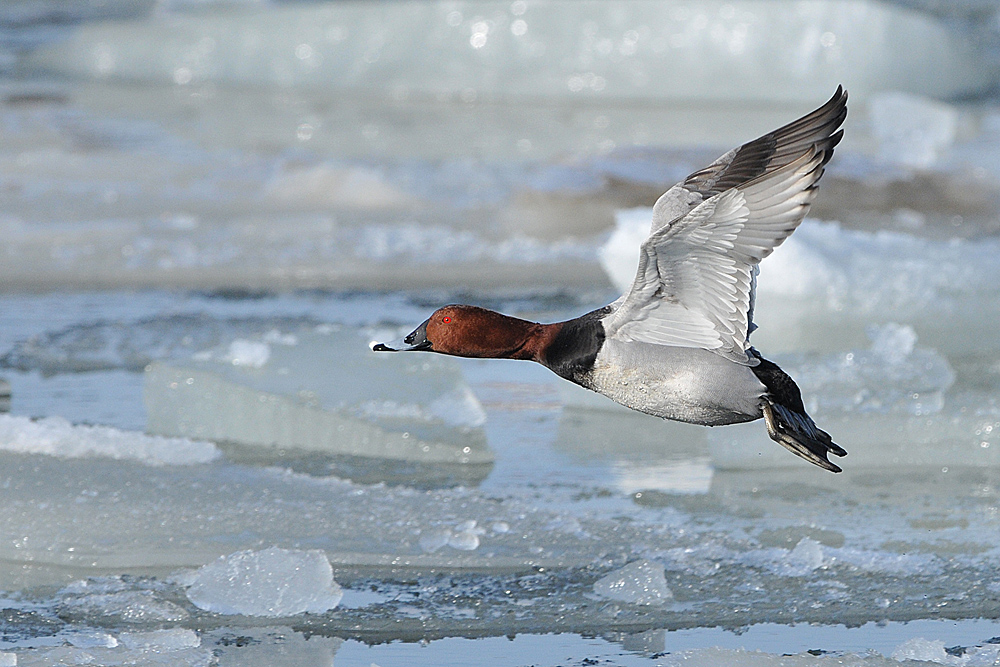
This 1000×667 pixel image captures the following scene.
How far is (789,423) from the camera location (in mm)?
2861

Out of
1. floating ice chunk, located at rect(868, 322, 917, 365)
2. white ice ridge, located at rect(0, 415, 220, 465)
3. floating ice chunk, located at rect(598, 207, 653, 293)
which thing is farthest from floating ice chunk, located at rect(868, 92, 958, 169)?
white ice ridge, located at rect(0, 415, 220, 465)

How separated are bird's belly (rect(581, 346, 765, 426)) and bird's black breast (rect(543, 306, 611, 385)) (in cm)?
2

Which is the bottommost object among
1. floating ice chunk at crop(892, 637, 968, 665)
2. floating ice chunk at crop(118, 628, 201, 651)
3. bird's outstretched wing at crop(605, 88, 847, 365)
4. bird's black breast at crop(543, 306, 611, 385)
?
floating ice chunk at crop(118, 628, 201, 651)

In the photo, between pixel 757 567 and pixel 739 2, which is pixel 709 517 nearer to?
pixel 757 567

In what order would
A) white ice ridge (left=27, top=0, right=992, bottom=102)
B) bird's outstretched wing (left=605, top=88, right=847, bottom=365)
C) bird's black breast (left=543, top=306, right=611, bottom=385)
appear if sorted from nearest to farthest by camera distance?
bird's outstretched wing (left=605, top=88, right=847, bottom=365), bird's black breast (left=543, top=306, right=611, bottom=385), white ice ridge (left=27, top=0, right=992, bottom=102)

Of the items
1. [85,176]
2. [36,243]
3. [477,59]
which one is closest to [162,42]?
[477,59]

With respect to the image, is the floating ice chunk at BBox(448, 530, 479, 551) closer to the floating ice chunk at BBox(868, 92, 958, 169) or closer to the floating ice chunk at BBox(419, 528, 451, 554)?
the floating ice chunk at BBox(419, 528, 451, 554)

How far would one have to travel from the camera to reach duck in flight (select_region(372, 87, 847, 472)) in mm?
2646

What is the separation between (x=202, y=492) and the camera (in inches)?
146

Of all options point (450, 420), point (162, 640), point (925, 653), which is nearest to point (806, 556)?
point (925, 653)

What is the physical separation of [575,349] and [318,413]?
1.59 metres

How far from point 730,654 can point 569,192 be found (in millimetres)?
5074

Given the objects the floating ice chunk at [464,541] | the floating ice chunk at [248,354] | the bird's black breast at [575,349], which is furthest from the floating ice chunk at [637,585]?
the floating ice chunk at [248,354]

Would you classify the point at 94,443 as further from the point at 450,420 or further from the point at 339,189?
the point at 339,189
